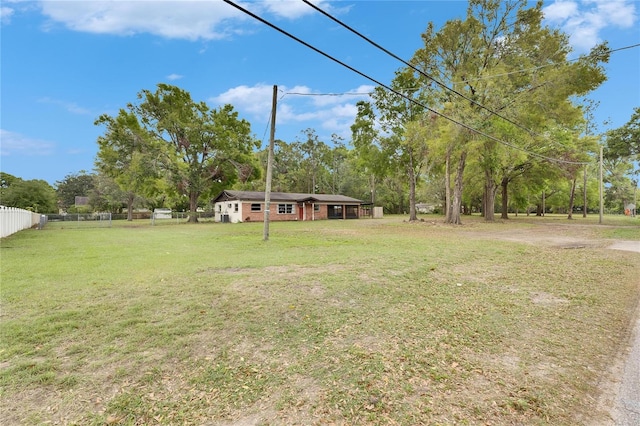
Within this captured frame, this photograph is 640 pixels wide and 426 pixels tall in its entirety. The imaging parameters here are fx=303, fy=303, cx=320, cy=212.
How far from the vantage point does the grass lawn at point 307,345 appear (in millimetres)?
2285

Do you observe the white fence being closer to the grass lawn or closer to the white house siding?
the grass lawn

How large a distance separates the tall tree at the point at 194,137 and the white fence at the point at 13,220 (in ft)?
31.5

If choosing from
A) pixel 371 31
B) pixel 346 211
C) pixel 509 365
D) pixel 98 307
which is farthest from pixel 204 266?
pixel 346 211

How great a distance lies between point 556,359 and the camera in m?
3.08

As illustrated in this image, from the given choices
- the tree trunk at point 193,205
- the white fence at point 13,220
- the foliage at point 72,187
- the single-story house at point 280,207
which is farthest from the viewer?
the foliage at point 72,187

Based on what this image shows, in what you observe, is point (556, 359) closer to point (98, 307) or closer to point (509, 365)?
point (509, 365)

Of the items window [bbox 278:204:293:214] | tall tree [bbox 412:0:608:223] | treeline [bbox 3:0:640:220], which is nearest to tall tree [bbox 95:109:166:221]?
treeline [bbox 3:0:640:220]

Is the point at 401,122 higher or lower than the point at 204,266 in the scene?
higher

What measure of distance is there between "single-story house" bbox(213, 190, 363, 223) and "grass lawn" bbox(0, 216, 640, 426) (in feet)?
72.2

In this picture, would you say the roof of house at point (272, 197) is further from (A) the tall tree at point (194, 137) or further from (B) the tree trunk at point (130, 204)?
(B) the tree trunk at point (130, 204)

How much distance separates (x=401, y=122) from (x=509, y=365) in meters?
26.1

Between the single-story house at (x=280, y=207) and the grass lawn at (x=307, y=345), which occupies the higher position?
the single-story house at (x=280, y=207)

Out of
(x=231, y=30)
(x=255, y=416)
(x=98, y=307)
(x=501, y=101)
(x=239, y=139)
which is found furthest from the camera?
(x=239, y=139)

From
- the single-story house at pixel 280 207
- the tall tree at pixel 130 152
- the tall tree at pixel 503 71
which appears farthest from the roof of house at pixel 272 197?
the tall tree at pixel 503 71
